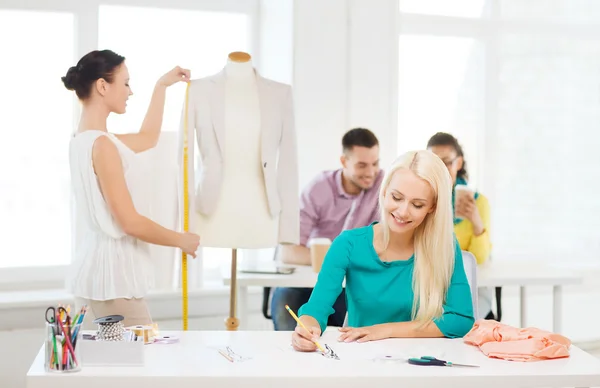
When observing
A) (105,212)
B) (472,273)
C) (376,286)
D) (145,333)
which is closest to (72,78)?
(105,212)

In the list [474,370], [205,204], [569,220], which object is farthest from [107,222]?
[569,220]

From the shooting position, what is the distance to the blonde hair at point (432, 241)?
8.08ft

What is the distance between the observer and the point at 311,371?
2.02m

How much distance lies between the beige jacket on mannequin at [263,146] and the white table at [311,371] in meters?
1.27

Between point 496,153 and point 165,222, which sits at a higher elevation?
point 496,153

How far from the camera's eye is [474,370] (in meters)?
2.08

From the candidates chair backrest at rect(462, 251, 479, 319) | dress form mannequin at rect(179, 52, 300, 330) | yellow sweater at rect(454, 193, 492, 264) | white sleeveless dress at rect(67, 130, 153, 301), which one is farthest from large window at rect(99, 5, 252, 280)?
chair backrest at rect(462, 251, 479, 319)

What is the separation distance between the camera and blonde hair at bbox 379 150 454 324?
8.08ft

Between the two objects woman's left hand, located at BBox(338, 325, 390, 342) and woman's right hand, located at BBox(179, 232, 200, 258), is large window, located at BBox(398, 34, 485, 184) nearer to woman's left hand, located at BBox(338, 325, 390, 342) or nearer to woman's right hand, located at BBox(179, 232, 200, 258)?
woman's right hand, located at BBox(179, 232, 200, 258)

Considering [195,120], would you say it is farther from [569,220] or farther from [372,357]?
[569,220]

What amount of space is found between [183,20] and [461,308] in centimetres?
313

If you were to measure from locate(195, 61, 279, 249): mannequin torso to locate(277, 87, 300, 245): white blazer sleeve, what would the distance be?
89mm

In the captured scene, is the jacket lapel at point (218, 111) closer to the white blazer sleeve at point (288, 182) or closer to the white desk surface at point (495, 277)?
the white blazer sleeve at point (288, 182)

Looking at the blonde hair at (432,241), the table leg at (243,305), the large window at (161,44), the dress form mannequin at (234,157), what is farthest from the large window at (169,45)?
the blonde hair at (432,241)
